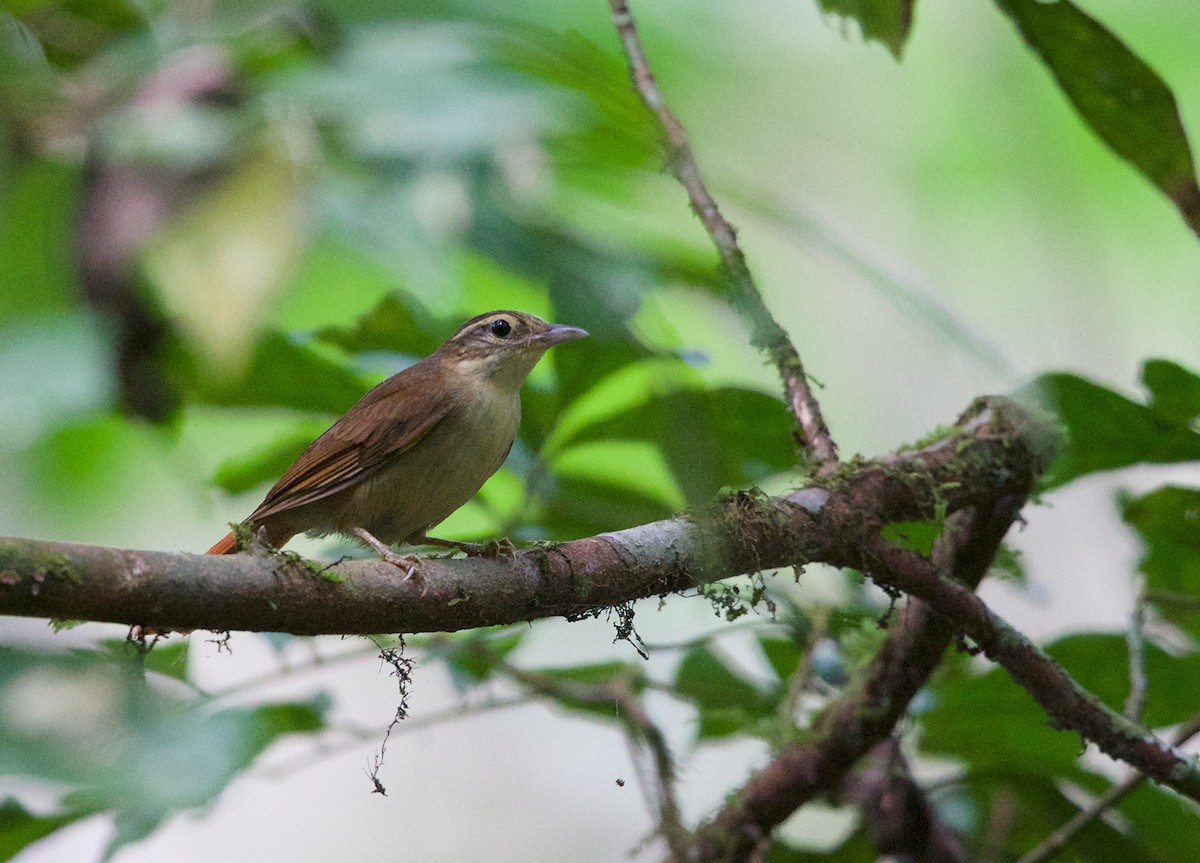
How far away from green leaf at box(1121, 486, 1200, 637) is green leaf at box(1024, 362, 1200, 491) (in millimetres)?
160

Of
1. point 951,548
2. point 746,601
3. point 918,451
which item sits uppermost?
point 918,451

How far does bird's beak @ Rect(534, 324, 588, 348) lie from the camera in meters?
2.89

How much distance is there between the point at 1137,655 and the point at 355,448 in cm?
180

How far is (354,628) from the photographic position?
5.28 feet

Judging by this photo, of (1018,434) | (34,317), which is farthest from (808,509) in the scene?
(34,317)

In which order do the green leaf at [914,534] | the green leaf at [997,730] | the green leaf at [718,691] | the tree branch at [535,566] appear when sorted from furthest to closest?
1. the green leaf at [718,691]
2. the green leaf at [997,730]
3. the green leaf at [914,534]
4. the tree branch at [535,566]

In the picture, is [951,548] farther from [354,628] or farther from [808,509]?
[354,628]

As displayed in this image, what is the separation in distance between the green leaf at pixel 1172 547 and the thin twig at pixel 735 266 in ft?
2.65

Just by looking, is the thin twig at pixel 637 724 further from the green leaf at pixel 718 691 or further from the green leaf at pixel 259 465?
the green leaf at pixel 259 465

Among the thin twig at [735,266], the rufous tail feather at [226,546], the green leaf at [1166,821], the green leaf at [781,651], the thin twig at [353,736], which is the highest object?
the thin twig at [735,266]

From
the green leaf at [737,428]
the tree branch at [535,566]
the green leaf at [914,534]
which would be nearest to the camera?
the tree branch at [535,566]

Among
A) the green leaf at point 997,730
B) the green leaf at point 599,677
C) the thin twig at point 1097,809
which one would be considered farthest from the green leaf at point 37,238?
the thin twig at point 1097,809

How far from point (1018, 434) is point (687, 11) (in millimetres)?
1520

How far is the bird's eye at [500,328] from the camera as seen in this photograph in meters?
3.14
